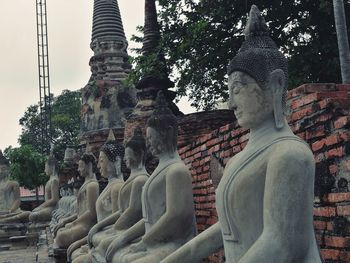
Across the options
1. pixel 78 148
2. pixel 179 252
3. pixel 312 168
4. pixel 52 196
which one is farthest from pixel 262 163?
pixel 78 148

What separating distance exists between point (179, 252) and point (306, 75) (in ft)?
26.6

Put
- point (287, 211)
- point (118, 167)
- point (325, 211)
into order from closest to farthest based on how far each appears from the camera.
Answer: point (287, 211), point (325, 211), point (118, 167)

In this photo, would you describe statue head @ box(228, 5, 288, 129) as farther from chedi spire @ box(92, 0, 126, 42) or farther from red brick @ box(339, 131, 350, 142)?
chedi spire @ box(92, 0, 126, 42)

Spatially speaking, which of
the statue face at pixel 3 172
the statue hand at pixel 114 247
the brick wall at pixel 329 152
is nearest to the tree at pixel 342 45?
the brick wall at pixel 329 152

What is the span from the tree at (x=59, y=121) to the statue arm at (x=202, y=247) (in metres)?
32.9

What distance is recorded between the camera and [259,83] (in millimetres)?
2350

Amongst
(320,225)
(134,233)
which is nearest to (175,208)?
(134,233)

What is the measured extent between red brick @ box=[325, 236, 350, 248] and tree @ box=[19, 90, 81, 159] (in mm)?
32225

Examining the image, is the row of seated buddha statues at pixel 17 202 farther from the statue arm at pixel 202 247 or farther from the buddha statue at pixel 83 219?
the statue arm at pixel 202 247

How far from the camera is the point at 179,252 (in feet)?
9.20

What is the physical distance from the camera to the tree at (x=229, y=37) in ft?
33.7

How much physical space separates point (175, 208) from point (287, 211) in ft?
6.06

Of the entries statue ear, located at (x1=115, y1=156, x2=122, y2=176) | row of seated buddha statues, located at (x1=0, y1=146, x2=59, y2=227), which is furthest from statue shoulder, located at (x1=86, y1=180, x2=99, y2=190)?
row of seated buddha statues, located at (x1=0, y1=146, x2=59, y2=227)

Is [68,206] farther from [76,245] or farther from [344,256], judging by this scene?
[344,256]
